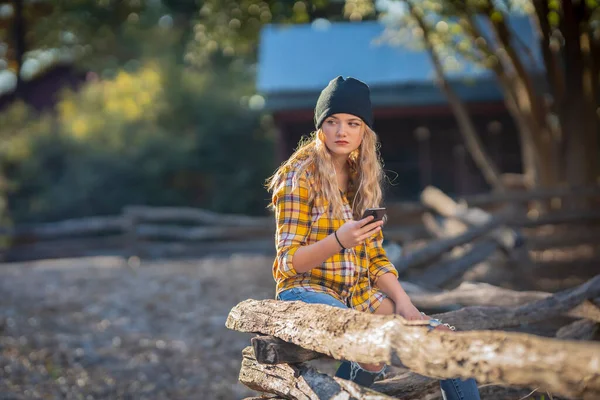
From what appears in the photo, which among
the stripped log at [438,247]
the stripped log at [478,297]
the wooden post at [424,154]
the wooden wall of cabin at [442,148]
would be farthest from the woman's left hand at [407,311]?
the wooden post at [424,154]

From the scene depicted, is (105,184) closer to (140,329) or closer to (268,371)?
(140,329)

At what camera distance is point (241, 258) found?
48.4ft

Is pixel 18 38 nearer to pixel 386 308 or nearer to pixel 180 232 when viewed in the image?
pixel 180 232

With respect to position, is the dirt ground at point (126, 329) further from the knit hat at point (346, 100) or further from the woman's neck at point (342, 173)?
the knit hat at point (346, 100)

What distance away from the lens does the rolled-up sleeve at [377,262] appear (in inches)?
134

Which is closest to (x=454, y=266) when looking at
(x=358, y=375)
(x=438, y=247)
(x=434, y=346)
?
(x=438, y=247)

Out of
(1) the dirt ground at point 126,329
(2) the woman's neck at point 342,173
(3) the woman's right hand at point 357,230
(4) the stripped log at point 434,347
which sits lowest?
(1) the dirt ground at point 126,329

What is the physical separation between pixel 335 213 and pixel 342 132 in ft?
1.09

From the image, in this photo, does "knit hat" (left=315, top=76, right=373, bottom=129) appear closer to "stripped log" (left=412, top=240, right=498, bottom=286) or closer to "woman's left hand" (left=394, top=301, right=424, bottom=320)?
"woman's left hand" (left=394, top=301, right=424, bottom=320)

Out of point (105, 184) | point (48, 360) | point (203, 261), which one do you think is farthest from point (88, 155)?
point (48, 360)

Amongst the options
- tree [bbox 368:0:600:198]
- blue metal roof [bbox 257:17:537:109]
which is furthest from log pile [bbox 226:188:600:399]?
blue metal roof [bbox 257:17:537:109]

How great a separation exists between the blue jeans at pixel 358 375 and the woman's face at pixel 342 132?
599 millimetres

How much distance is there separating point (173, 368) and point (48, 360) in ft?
4.21

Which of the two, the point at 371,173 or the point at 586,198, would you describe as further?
the point at 586,198
